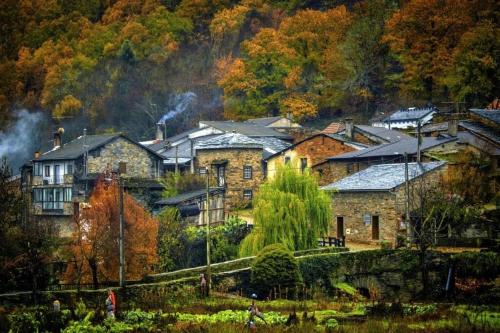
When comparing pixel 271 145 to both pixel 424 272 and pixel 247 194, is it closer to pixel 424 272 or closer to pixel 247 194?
pixel 247 194

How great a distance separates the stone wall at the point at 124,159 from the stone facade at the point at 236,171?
427cm

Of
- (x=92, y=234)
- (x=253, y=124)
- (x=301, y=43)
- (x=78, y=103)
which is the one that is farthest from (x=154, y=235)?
(x=78, y=103)

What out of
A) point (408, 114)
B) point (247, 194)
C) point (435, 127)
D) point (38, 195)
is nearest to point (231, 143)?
point (247, 194)

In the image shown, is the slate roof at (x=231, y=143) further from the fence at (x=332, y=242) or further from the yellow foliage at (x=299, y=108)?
the yellow foliage at (x=299, y=108)

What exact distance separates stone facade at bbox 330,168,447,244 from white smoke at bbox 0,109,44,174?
58.9 meters

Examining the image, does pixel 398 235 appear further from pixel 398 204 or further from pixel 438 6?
pixel 438 6

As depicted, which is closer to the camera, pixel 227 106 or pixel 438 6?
pixel 438 6

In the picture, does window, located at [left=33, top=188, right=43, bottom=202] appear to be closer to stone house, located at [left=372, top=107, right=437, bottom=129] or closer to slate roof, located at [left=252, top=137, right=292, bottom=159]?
slate roof, located at [left=252, top=137, right=292, bottom=159]

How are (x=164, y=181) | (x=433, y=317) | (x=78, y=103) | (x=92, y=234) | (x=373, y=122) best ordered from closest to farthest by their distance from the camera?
(x=433, y=317), (x=92, y=234), (x=164, y=181), (x=373, y=122), (x=78, y=103)

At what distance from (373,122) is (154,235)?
40756 mm

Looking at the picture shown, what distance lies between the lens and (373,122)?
269 feet

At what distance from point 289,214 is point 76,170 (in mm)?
21990

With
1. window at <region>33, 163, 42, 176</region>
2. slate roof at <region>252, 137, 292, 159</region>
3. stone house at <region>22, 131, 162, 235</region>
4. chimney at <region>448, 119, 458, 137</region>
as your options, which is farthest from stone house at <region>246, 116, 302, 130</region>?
chimney at <region>448, 119, 458, 137</region>

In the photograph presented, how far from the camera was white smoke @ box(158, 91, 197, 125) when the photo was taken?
347ft
